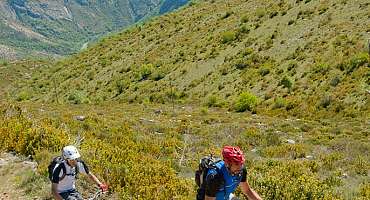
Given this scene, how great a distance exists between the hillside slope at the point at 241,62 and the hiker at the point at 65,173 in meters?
21.7

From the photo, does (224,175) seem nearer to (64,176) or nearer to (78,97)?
(64,176)

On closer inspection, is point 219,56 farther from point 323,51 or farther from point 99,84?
point 99,84

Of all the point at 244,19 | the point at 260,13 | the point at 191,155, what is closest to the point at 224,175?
the point at 191,155

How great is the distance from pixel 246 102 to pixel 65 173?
26.6m

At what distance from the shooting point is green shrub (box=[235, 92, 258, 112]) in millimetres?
33312

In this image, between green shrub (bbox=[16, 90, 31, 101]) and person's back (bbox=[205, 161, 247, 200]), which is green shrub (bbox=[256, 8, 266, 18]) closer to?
green shrub (bbox=[16, 90, 31, 101])

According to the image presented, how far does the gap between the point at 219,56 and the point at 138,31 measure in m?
30.0

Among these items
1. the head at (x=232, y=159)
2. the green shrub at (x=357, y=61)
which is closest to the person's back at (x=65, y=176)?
the head at (x=232, y=159)

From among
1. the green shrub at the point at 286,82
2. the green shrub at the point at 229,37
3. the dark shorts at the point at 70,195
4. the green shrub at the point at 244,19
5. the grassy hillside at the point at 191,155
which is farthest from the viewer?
the green shrub at the point at 244,19

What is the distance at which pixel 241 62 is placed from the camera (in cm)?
4322

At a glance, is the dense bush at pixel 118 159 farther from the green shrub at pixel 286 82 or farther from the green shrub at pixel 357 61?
the green shrub at pixel 286 82

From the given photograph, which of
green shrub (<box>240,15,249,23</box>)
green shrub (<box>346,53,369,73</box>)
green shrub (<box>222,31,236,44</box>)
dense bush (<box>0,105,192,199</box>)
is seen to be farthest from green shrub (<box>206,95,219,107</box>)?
dense bush (<box>0,105,192,199</box>)

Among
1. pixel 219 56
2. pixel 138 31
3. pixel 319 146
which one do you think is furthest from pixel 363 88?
pixel 138 31

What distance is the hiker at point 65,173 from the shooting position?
25.0 feet
